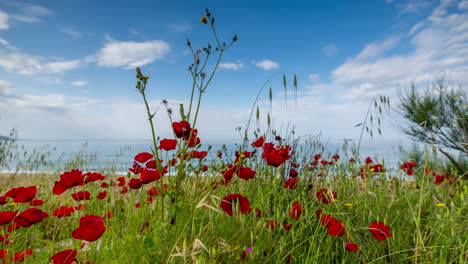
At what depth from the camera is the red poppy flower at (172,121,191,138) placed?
1209mm

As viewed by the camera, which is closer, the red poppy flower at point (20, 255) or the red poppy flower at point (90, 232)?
the red poppy flower at point (90, 232)

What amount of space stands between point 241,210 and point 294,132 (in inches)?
71.7

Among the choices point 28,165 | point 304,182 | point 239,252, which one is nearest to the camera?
point 239,252

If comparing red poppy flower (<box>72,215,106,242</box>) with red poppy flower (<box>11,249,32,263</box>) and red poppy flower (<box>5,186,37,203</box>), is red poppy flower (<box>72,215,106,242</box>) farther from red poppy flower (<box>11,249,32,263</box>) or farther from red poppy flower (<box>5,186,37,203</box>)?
red poppy flower (<box>5,186,37,203</box>)

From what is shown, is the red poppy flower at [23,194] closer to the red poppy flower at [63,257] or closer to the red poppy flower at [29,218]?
the red poppy flower at [29,218]

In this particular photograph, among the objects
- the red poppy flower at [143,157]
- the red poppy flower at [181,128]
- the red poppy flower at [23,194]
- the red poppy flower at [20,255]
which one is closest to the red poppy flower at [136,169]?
the red poppy flower at [143,157]

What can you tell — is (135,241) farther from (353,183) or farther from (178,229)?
(353,183)

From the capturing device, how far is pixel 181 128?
121 cm

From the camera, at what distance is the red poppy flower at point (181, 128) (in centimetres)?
121

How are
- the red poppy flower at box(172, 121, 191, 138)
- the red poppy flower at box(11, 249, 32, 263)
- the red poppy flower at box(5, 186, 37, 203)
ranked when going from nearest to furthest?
the red poppy flower at box(172, 121, 191, 138)
the red poppy flower at box(11, 249, 32, 263)
the red poppy flower at box(5, 186, 37, 203)

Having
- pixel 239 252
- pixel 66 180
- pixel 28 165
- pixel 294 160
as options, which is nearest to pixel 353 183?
pixel 294 160

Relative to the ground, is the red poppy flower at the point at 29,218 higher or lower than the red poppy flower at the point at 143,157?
lower

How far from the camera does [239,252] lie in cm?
127

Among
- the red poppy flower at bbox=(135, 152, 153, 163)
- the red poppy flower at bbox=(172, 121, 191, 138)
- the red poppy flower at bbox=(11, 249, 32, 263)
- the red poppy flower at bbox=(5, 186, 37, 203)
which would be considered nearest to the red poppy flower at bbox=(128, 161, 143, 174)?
the red poppy flower at bbox=(135, 152, 153, 163)
